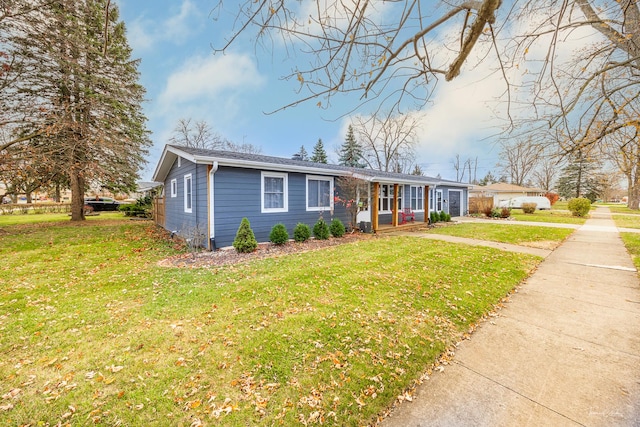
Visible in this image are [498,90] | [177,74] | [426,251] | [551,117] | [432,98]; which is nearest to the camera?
[432,98]

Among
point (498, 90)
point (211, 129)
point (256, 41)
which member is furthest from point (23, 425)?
point (211, 129)

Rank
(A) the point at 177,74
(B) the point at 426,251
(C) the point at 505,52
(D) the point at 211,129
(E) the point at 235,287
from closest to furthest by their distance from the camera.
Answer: (C) the point at 505,52 → (E) the point at 235,287 → (B) the point at 426,251 → (A) the point at 177,74 → (D) the point at 211,129

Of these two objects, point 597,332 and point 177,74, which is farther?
point 177,74

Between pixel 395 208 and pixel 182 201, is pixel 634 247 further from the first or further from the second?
pixel 182 201

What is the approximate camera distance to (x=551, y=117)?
13.3 ft

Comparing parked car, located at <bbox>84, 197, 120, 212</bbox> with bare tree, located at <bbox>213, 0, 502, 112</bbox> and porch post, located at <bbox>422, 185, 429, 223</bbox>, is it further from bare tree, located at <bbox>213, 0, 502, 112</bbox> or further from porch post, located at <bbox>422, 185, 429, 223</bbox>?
bare tree, located at <bbox>213, 0, 502, 112</bbox>

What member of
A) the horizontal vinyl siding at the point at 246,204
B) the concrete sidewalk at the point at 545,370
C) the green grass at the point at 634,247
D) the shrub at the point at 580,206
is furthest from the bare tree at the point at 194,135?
the shrub at the point at 580,206

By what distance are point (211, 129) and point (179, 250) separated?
2524 cm

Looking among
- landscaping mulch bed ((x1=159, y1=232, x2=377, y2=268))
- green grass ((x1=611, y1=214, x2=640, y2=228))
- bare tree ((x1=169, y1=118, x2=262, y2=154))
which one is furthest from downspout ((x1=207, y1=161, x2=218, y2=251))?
bare tree ((x1=169, y1=118, x2=262, y2=154))

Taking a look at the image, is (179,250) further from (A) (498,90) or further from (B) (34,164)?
(A) (498,90)

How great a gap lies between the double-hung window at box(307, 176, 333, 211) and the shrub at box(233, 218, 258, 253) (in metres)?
3.06

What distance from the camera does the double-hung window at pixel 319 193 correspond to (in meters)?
10.3

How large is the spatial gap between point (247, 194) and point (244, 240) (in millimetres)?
1705

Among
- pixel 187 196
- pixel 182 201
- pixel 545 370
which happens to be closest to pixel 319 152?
pixel 182 201
